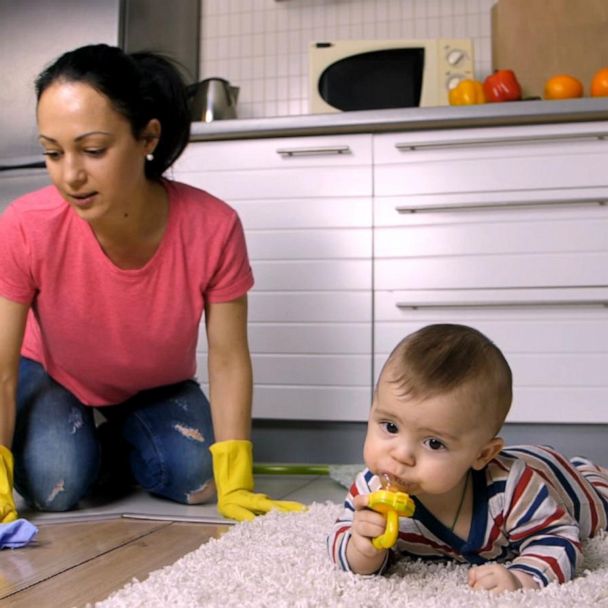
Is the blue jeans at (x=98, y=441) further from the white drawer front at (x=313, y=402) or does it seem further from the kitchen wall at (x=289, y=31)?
the kitchen wall at (x=289, y=31)

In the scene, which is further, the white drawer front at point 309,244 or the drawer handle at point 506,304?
the white drawer front at point 309,244

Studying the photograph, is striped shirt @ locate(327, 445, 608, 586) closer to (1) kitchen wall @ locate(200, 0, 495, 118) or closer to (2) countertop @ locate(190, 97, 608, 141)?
(2) countertop @ locate(190, 97, 608, 141)

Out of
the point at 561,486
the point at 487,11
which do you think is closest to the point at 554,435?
the point at 561,486

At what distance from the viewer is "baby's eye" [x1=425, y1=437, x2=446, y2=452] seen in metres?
0.90

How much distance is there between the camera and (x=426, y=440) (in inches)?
35.3

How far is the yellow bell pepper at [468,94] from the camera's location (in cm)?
227

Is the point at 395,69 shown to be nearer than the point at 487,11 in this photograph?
Yes

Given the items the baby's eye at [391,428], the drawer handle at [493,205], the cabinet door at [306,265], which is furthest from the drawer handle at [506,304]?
the baby's eye at [391,428]

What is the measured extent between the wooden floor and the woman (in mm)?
116

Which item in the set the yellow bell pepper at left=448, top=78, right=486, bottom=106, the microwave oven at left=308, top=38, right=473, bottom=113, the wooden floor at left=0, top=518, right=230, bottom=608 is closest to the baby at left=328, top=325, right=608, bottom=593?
the wooden floor at left=0, top=518, right=230, bottom=608

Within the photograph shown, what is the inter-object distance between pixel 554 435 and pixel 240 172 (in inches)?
42.3

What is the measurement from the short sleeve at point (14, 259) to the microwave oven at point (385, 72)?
1.21 metres

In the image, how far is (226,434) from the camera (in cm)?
153

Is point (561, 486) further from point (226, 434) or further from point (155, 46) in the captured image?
point (155, 46)
